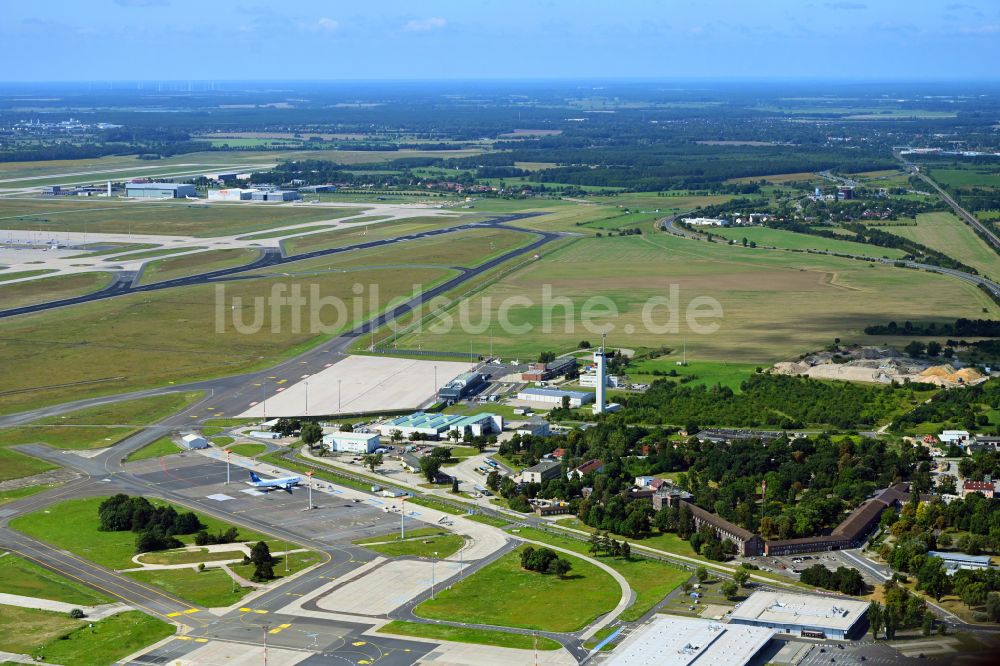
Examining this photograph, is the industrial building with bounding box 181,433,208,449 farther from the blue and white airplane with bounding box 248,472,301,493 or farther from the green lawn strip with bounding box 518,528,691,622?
the green lawn strip with bounding box 518,528,691,622

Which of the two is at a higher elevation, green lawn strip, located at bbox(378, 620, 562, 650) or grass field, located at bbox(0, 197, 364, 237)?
grass field, located at bbox(0, 197, 364, 237)

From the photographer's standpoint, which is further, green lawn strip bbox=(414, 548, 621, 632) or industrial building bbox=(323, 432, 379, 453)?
industrial building bbox=(323, 432, 379, 453)

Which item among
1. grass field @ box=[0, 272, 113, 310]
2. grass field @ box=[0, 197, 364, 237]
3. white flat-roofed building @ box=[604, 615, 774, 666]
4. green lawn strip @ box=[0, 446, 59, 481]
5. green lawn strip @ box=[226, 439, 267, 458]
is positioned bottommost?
green lawn strip @ box=[226, 439, 267, 458]

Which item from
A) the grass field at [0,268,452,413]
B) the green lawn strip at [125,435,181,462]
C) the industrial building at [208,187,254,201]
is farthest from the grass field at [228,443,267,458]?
the industrial building at [208,187,254,201]

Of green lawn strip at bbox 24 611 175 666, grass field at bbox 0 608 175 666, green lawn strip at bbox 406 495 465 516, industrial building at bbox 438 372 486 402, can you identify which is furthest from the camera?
industrial building at bbox 438 372 486 402

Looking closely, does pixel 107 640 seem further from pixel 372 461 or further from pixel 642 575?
pixel 372 461

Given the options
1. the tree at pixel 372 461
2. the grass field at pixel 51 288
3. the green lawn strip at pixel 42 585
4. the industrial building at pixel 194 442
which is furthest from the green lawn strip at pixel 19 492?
the grass field at pixel 51 288

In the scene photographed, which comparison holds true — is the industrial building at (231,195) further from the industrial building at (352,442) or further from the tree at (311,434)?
the industrial building at (352,442)
